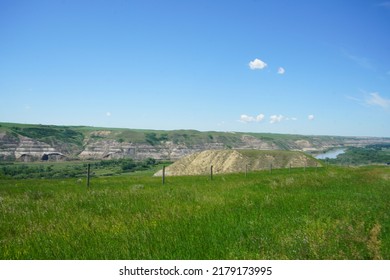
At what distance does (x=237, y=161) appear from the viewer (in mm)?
84500

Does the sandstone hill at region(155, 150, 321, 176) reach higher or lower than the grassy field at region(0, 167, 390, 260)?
lower

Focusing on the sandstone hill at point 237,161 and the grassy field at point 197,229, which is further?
the sandstone hill at point 237,161

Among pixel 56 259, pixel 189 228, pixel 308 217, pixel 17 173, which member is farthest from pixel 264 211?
pixel 17 173

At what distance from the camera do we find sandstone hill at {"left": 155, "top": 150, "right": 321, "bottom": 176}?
277ft

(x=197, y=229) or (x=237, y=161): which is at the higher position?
(x=197, y=229)

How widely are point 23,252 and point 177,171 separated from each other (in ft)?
270

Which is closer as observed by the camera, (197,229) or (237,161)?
(197,229)

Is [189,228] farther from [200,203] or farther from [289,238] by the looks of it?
[200,203]

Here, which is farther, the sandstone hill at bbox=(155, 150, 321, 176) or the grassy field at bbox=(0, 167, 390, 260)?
the sandstone hill at bbox=(155, 150, 321, 176)

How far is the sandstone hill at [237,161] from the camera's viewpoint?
84312 millimetres

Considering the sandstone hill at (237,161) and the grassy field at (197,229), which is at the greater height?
the grassy field at (197,229)
